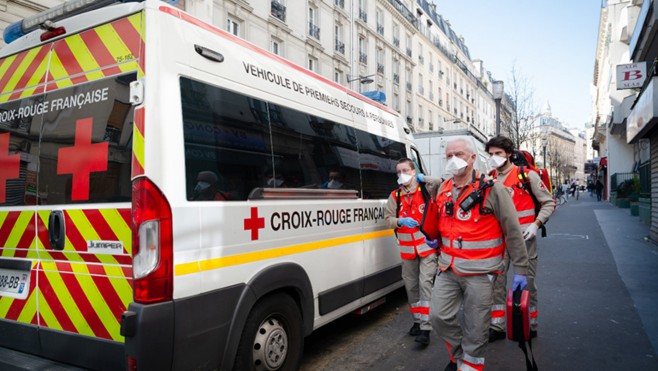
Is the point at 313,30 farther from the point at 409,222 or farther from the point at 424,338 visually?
the point at 424,338

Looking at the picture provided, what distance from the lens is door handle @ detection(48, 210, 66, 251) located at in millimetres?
2740

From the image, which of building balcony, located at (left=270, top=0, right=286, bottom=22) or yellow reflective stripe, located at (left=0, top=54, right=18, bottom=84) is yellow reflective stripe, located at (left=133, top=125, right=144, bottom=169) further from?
building balcony, located at (left=270, top=0, right=286, bottom=22)

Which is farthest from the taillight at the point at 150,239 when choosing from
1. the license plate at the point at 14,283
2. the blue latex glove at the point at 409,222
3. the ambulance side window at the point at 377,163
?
the ambulance side window at the point at 377,163

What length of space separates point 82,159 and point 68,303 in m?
0.89

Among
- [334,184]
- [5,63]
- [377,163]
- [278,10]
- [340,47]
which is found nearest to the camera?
[5,63]

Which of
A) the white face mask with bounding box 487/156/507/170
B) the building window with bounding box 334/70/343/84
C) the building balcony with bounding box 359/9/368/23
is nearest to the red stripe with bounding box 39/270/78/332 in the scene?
the white face mask with bounding box 487/156/507/170

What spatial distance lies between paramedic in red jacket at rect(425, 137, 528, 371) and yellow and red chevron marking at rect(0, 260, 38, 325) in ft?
8.92

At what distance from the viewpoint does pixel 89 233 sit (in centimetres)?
263

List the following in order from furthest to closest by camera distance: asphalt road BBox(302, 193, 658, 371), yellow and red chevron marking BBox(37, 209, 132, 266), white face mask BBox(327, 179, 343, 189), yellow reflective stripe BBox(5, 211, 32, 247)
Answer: white face mask BBox(327, 179, 343, 189)
asphalt road BBox(302, 193, 658, 371)
yellow reflective stripe BBox(5, 211, 32, 247)
yellow and red chevron marking BBox(37, 209, 132, 266)

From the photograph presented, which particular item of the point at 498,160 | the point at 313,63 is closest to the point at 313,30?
the point at 313,63

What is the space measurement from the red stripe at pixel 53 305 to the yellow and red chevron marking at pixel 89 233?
0.15m

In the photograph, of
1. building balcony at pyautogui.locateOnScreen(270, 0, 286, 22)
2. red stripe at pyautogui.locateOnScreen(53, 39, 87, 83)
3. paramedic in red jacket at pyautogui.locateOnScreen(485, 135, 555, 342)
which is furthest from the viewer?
building balcony at pyautogui.locateOnScreen(270, 0, 286, 22)

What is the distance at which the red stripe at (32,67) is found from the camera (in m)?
3.04

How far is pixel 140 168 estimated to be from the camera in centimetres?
244
